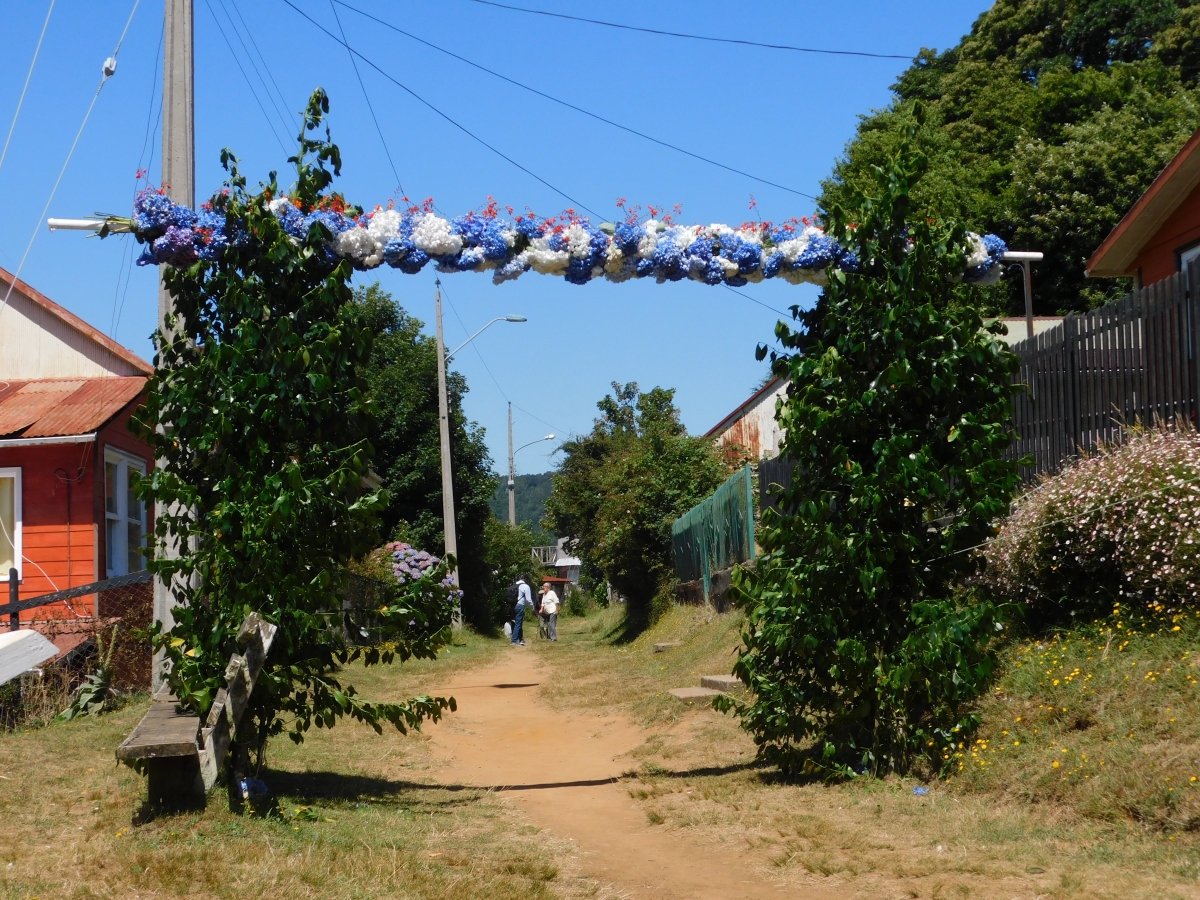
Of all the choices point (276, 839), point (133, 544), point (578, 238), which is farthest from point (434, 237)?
point (133, 544)

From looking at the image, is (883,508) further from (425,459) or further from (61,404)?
(425,459)

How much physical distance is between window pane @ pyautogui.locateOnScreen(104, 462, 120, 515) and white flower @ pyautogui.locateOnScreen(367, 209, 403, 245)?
964cm

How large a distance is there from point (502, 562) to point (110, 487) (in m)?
25.7

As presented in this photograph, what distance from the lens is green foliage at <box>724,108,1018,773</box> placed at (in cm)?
748

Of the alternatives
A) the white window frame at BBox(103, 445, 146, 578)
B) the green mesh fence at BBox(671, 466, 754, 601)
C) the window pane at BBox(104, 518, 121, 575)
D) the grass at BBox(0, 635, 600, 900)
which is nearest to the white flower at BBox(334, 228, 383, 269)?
the grass at BBox(0, 635, 600, 900)

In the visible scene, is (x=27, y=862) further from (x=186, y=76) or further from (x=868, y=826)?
(x=186, y=76)

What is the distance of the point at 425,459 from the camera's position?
33.0 m

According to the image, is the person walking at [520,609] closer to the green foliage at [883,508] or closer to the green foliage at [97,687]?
the green foliage at [97,687]

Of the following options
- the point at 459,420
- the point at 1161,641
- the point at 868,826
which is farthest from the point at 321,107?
the point at 459,420

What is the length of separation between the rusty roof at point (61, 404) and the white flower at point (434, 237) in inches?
285

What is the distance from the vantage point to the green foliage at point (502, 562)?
37.3 m

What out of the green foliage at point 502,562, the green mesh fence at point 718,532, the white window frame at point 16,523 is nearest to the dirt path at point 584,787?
the green mesh fence at point 718,532

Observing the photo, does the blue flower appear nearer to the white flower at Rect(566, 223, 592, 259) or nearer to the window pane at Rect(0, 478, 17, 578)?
the white flower at Rect(566, 223, 592, 259)

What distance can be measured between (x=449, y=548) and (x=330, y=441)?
1833 cm
